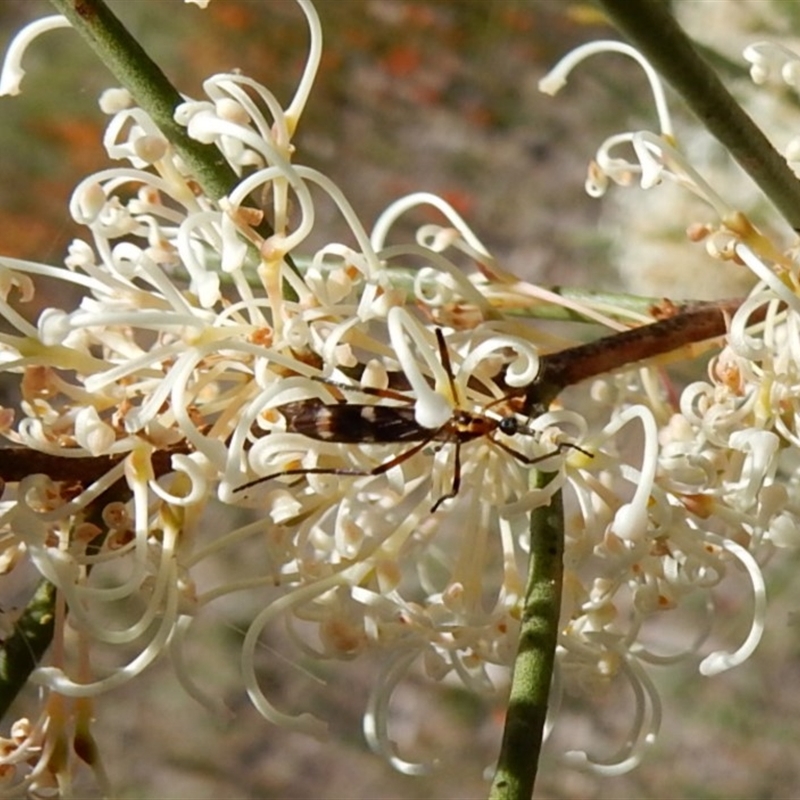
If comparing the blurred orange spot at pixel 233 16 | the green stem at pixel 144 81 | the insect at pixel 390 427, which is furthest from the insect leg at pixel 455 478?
the blurred orange spot at pixel 233 16

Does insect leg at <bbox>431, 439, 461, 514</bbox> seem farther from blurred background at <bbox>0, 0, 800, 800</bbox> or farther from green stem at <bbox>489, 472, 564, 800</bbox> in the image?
blurred background at <bbox>0, 0, 800, 800</bbox>

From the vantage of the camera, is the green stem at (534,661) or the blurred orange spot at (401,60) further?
the blurred orange spot at (401,60)

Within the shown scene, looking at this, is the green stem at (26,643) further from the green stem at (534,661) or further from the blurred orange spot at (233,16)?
the blurred orange spot at (233,16)

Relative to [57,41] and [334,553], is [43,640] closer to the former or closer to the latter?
[334,553]

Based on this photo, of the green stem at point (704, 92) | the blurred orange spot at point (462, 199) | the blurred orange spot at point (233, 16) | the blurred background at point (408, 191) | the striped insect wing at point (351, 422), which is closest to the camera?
the green stem at point (704, 92)

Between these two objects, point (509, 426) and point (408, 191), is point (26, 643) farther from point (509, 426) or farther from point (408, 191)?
point (408, 191)

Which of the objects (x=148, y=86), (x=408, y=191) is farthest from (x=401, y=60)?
(x=148, y=86)

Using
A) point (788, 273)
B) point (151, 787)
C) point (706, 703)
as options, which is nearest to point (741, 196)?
point (788, 273)
